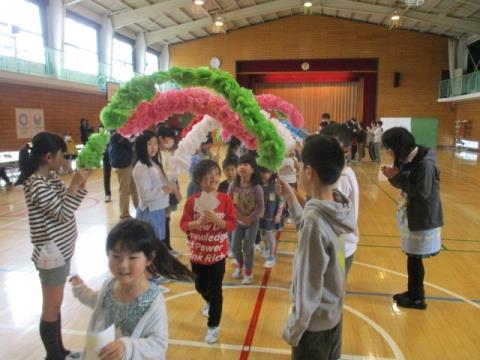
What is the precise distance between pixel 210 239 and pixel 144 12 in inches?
658

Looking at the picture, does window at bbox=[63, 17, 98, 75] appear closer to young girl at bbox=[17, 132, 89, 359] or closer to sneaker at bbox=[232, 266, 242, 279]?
sneaker at bbox=[232, 266, 242, 279]

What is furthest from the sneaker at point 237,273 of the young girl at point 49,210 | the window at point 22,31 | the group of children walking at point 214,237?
the window at point 22,31

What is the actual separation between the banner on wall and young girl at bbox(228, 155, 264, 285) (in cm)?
1166

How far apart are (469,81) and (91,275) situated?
2079 centimetres

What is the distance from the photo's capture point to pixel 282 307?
376 centimetres

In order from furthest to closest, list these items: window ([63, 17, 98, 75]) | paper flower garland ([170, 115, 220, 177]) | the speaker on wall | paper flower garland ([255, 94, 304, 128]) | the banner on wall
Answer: the speaker on wall → window ([63, 17, 98, 75]) → the banner on wall → paper flower garland ([255, 94, 304, 128]) → paper flower garland ([170, 115, 220, 177])

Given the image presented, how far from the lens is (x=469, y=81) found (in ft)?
64.2

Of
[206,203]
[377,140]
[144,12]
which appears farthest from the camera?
[144,12]

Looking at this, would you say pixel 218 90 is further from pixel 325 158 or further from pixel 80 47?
pixel 80 47

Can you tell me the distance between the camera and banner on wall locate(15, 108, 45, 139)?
519 inches

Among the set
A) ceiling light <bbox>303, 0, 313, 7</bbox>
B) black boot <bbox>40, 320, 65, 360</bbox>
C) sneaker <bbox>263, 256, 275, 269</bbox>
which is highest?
ceiling light <bbox>303, 0, 313, 7</bbox>

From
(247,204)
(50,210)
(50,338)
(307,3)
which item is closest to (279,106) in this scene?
(247,204)

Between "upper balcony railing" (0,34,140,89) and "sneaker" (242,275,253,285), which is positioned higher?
"upper balcony railing" (0,34,140,89)

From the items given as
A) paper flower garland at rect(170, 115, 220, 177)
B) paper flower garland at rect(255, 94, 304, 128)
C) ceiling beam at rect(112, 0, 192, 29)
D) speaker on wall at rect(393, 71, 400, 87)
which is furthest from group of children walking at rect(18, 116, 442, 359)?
speaker on wall at rect(393, 71, 400, 87)
